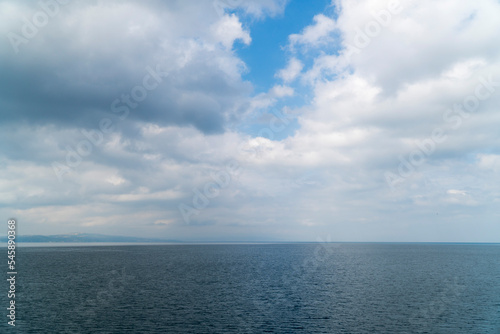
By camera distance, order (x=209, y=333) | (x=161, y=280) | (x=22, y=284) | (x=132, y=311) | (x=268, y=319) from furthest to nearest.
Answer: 1. (x=161, y=280)
2. (x=22, y=284)
3. (x=132, y=311)
4. (x=268, y=319)
5. (x=209, y=333)

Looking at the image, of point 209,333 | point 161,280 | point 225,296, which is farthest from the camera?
point 161,280

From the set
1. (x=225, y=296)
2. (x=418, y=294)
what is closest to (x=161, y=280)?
(x=225, y=296)

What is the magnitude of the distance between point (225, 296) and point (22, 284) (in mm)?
58648

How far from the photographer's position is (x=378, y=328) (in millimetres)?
50344

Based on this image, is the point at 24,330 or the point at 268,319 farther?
the point at 268,319

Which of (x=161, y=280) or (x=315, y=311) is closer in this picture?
(x=315, y=311)

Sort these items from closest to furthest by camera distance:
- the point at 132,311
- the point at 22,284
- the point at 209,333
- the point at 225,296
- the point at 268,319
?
the point at 209,333 < the point at 268,319 < the point at 132,311 < the point at 225,296 < the point at 22,284

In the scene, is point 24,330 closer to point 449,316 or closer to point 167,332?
point 167,332

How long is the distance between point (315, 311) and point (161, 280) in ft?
187

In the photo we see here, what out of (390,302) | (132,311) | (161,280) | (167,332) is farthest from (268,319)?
(161,280)

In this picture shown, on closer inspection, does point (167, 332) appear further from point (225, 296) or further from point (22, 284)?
point (22, 284)

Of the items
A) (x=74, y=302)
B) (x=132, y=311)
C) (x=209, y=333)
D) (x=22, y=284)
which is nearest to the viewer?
(x=209, y=333)

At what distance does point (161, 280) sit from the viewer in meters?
Result: 99.6

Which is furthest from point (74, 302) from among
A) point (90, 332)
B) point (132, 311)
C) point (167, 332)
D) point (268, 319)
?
point (268, 319)
